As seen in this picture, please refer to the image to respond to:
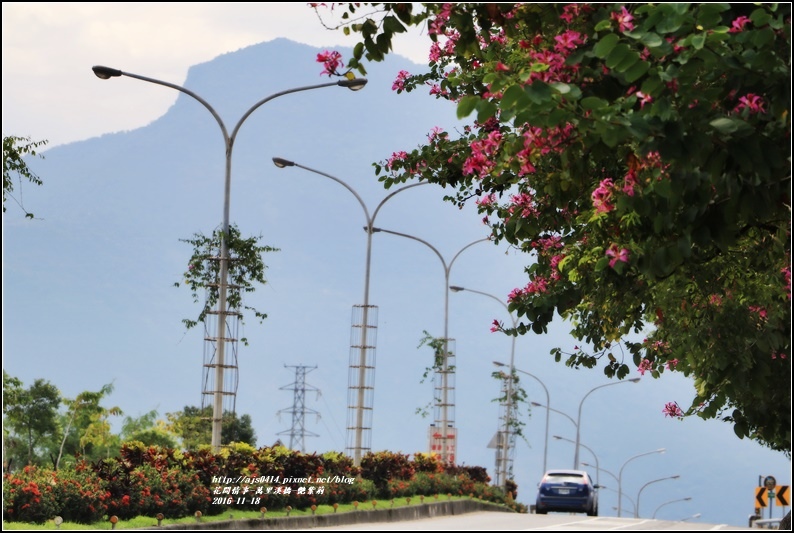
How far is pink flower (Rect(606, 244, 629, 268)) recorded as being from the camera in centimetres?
902

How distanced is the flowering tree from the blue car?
24.1 meters

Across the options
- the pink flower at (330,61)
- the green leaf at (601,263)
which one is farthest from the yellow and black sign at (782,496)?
the pink flower at (330,61)

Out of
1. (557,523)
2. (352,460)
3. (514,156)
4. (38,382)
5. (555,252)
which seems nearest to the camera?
(514,156)

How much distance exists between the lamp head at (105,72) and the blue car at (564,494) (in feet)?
63.5

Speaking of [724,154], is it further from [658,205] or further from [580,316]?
[580,316]

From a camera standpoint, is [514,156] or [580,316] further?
[580,316]

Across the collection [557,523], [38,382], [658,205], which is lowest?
[557,523]

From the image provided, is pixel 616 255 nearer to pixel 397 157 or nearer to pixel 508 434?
pixel 397 157

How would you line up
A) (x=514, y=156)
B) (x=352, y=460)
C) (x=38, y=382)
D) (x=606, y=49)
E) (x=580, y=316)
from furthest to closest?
(x=38, y=382) < (x=352, y=460) < (x=580, y=316) < (x=514, y=156) < (x=606, y=49)

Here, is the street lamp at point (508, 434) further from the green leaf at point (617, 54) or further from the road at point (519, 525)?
the green leaf at point (617, 54)

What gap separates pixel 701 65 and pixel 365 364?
25.7 metres

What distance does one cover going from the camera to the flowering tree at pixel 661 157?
7199 millimetres

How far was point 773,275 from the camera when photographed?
39.0 feet

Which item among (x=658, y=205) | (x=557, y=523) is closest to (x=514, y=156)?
(x=658, y=205)
